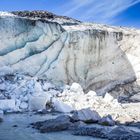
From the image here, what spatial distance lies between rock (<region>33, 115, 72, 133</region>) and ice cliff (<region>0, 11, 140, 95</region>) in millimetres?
6862

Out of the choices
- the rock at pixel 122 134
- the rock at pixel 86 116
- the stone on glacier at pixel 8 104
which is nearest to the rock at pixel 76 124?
the rock at pixel 86 116

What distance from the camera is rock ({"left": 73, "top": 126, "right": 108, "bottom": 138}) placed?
11274 millimetres

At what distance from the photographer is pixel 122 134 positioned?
10.9m

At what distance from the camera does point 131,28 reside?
23.9m

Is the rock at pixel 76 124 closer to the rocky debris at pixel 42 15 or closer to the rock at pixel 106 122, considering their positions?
the rock at pixel 106 122

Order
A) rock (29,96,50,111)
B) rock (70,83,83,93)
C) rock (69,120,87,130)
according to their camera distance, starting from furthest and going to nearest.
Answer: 1. rock (70,83,83,93)
2. rock (29,96,50,111)
3. rock (69,120,87,130)

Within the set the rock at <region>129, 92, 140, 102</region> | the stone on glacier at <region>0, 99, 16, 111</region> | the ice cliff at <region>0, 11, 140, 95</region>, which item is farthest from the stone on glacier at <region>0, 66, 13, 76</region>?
the rock at <region>129, 92, 140, 102</region>

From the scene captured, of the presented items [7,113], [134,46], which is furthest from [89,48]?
[7,113]

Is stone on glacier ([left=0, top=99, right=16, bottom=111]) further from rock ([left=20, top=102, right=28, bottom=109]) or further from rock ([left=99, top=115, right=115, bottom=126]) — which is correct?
rock ([left=99, top=115, right=115, bottom=126])

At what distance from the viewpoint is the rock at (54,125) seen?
11.8m

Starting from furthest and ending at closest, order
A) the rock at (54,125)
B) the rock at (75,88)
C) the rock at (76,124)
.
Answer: the rock at (75,88) < the rock at (76,124) < the rock at (54,125)

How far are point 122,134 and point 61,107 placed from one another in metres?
5.08

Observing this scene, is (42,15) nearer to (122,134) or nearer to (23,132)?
(23,132)

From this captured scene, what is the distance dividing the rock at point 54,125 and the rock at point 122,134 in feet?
4.71
